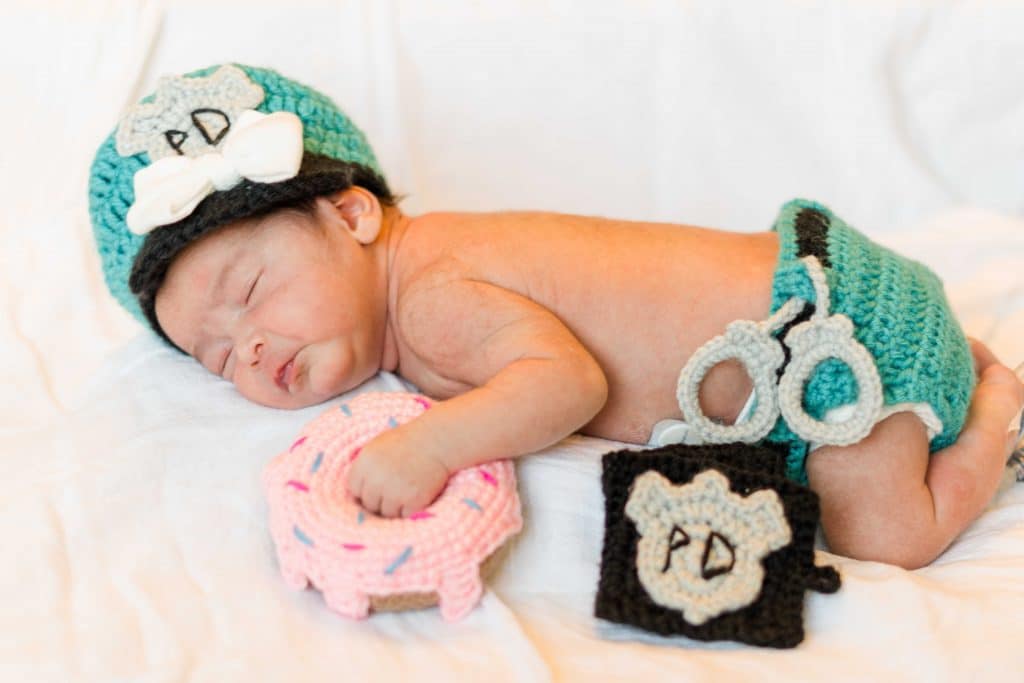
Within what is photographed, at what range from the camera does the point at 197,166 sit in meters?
1.33

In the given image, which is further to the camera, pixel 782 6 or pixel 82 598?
pixel 782 6

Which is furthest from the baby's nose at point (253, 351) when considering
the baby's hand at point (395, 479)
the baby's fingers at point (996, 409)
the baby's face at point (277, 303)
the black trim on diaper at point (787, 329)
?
the baby's fingers at point (996, 409)

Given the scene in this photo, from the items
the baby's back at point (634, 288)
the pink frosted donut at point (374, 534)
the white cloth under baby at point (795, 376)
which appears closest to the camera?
the pink frosted donut at point (374, 534)

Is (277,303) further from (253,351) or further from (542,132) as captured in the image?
(542,132)

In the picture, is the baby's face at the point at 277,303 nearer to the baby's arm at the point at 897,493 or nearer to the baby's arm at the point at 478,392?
the baby's arm at the point at 478,392

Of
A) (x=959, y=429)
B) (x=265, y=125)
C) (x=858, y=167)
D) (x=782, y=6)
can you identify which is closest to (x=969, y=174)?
(x=858, y=167)

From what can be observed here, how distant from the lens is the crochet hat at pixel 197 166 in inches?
52.6

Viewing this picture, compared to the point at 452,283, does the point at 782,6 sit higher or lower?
higher

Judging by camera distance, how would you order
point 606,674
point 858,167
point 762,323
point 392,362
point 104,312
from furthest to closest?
point 858,167 < point 104,312 < point 392,362 < point 762,323 < point 606,674

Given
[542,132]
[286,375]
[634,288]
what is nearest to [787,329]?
[634,288]

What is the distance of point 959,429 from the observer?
1.35 meters

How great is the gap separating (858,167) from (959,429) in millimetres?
770

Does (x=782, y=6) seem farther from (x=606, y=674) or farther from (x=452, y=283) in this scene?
(x=606, y=674)

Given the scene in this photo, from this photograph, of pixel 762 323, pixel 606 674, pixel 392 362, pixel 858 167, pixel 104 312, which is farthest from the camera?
pixel 858 167
